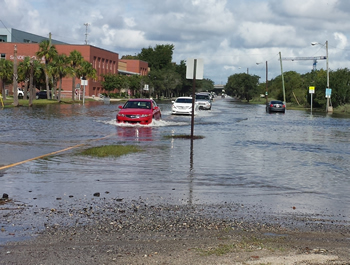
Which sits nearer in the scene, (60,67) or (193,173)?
(193,173)

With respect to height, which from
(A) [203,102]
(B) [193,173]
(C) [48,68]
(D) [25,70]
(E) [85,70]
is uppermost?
(E) [85,70]

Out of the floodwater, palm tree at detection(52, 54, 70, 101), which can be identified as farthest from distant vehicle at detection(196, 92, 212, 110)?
the floodwater

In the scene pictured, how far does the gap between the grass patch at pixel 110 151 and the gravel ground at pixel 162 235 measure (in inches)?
259

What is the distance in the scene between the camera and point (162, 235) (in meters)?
6.75

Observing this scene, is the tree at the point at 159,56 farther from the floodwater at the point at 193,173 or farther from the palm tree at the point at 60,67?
the floodwater at the point at 193,173

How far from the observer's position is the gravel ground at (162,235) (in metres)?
5.74

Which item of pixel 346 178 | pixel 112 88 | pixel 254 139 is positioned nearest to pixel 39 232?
pixel 346 178

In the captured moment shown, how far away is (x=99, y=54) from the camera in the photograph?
11256 centimetres

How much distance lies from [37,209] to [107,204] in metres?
1.07

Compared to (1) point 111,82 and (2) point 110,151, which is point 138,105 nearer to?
(2) point 110,151

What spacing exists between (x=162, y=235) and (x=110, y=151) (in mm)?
9544

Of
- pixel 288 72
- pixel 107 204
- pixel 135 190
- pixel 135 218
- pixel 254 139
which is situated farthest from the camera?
pixel 288 72

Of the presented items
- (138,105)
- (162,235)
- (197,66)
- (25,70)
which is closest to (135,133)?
(197,66)

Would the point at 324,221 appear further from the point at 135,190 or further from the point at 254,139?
the point at 254,139
